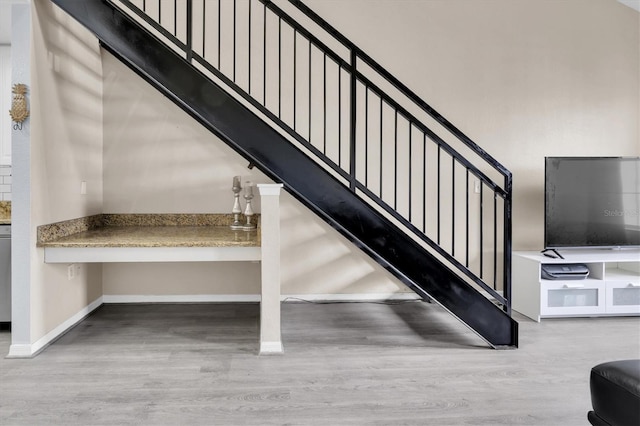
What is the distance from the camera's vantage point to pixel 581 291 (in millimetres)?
4074

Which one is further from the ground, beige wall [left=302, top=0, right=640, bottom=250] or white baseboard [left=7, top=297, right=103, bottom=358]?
beige wall [left=302, top=0, right=640, bottom=250]

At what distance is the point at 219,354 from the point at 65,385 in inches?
34.8

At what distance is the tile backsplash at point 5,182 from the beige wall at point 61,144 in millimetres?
688

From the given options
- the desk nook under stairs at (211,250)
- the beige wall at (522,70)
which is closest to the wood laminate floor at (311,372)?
the desk nook under stairs at (211,250)

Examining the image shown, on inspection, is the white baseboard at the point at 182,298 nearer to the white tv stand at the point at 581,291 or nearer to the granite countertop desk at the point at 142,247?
the granite countertop desk at the point at 142,247

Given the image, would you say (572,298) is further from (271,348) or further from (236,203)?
(236,203)

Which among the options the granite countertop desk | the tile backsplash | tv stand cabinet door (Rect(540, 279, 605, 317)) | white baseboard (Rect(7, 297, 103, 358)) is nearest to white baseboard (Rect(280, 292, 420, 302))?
tv stand cabinet door (Rect(540, 279, 605, 317))

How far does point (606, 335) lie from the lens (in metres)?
3.64

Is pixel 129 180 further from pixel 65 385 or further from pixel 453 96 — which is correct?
pixel 453 96

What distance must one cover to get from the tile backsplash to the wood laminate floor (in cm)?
130

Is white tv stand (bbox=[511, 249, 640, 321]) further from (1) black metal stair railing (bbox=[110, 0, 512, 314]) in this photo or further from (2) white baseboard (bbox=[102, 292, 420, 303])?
(2) white baseboard (bbox=[102, 292, 420, 303])

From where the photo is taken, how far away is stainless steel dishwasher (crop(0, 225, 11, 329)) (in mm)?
3553

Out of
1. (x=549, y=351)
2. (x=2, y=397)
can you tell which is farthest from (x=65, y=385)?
(x=549, y=351)

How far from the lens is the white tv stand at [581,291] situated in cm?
403
